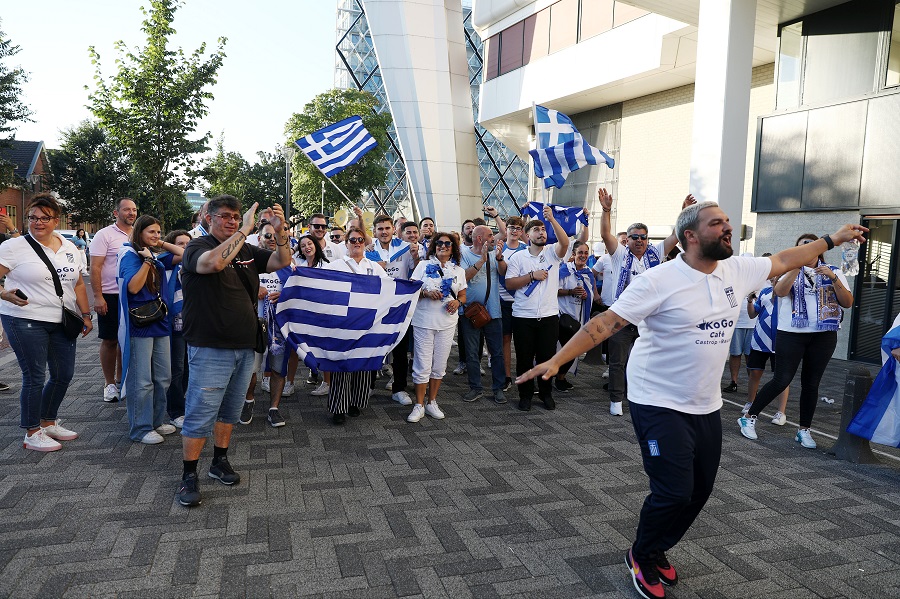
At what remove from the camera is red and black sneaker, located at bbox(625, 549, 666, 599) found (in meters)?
3.06

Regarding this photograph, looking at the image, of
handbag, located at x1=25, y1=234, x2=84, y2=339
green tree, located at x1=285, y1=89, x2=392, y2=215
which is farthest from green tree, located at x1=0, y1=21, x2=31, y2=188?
handbag, located at x1=25, y1=234, x2=84, y2=339

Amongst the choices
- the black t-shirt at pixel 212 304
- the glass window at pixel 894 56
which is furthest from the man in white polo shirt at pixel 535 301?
the glass window at pixel 894 56

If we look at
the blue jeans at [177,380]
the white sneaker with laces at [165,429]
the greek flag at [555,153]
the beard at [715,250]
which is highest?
the greek flag at [555,153]

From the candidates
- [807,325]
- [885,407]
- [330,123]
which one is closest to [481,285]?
[807,325]

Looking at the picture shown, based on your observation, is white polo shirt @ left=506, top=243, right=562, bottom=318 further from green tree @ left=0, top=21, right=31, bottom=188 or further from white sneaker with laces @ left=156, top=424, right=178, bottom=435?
green tree @ left=0, top=21, right=31, bottom=188

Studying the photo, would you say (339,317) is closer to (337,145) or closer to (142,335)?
(142,335)

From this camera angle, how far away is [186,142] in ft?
42.2

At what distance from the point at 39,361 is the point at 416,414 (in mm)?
3354

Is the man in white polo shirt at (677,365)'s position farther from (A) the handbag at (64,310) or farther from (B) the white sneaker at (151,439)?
(A) the handbag at (64,310)

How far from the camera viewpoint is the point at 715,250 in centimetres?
304

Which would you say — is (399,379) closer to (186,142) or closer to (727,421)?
(727,421)

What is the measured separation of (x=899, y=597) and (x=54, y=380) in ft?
20.0

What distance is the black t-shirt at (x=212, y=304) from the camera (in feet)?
13.3

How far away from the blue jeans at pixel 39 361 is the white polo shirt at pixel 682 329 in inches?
180
